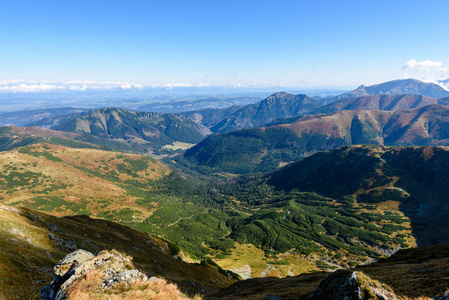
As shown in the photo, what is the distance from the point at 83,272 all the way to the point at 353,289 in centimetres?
2589

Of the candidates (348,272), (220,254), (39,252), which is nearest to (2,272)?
(39,252)

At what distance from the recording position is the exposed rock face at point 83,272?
1967 cm

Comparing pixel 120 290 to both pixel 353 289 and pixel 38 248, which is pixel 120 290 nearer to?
pixel 353 289

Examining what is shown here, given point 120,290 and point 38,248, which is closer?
point 120,290

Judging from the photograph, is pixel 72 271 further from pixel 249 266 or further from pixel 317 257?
pixel 317 257

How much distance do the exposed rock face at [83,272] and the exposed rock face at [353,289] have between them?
745 inches

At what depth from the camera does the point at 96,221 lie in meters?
96.0

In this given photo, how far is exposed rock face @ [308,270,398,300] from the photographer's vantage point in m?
16.5

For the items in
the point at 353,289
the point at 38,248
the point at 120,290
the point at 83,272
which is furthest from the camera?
the point at 38,248

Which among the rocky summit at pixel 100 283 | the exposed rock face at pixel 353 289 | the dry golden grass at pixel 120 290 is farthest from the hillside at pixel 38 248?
the exposed rock face at pixel 353 289

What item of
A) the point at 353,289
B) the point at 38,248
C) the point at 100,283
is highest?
the point at 353,289

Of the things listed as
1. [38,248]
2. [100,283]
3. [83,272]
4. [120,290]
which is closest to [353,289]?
[120,290]

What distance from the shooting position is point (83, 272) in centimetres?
2077

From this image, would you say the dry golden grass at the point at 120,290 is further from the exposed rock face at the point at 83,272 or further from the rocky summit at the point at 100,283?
the exposed rock face at the point at 83,272
